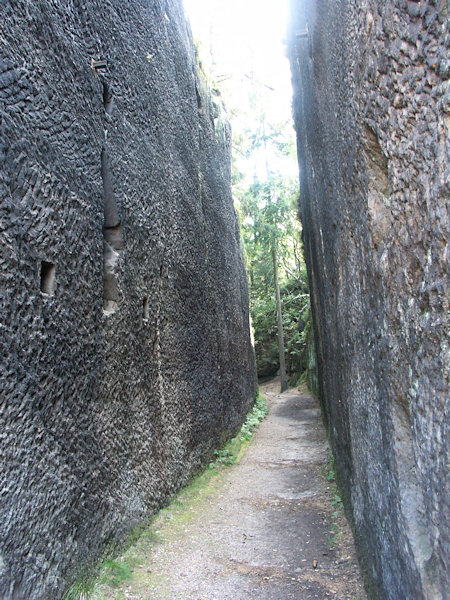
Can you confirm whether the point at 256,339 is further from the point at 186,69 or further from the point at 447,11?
the point at 447,11

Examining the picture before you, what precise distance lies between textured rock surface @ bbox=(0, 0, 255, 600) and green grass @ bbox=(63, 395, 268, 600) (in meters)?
0.14

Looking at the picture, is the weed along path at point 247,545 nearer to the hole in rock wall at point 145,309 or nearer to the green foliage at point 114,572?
the green foliage at point 114,572

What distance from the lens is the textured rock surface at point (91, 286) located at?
117 inches

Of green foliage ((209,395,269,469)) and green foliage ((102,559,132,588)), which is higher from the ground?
green foliage ((209,395,269,469))

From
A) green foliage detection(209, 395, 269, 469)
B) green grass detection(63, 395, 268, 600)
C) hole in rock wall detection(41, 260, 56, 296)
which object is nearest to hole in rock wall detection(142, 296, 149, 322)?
hole in rock wall detection(41, 260, 56, 296)

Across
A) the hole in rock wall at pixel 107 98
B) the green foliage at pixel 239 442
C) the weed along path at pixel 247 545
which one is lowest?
the weed along path at pixel 247 545

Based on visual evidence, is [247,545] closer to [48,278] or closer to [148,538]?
[148,538]

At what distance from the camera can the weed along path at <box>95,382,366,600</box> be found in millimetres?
3623

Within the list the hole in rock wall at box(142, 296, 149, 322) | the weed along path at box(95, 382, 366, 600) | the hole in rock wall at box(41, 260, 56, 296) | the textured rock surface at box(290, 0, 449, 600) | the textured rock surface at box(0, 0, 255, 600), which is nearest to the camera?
the textured rock surface at box(290, 0, 449, 600)

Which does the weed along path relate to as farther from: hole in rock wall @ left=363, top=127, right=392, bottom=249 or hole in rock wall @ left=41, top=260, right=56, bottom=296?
hole in rock wall @ left=363, top=127, right=392, bottom=249

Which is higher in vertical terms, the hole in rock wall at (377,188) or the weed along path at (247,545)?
the hole in rock wall at (377,188)

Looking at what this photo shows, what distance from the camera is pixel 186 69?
768 centimetres

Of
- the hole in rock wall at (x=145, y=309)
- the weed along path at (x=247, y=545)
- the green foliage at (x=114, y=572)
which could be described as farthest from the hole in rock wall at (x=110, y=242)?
the weed along path at (x=247, y=545)

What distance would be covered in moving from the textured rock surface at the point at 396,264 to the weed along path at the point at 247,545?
0.62m
